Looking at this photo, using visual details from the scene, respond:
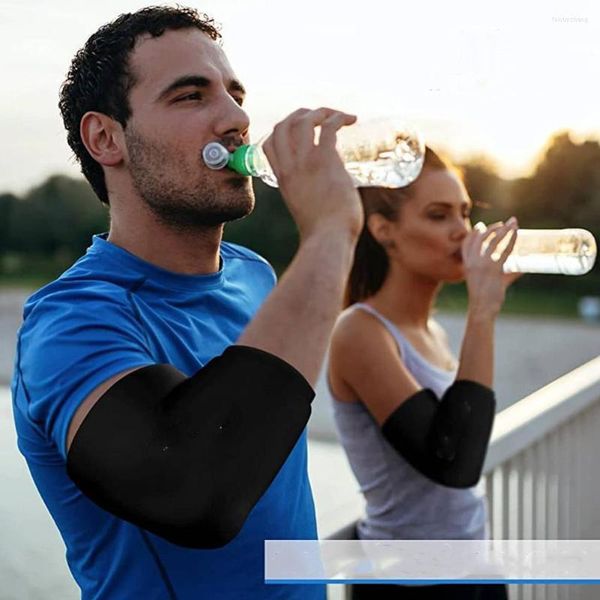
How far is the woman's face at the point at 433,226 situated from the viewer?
1.35m

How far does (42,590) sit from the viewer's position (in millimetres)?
1340

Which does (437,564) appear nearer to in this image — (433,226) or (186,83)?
(433,226)

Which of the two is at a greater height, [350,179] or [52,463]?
[350,179]

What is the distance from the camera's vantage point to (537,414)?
5.77 ft

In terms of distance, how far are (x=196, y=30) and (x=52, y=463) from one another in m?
0.44

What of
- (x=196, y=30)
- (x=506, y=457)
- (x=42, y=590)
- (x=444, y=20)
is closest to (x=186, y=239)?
(x=196, y=30)

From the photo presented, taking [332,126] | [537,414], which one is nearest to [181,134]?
[332,126]

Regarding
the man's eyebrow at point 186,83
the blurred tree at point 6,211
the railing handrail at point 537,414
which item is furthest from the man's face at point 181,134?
the railing handrail at point 537,414

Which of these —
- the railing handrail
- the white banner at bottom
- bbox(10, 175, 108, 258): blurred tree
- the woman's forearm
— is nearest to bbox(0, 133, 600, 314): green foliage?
bbox(10, 175, 108, 258): blurred tree

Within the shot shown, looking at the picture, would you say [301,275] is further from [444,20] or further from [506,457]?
[506,457]

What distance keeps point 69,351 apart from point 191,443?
0.41 ft

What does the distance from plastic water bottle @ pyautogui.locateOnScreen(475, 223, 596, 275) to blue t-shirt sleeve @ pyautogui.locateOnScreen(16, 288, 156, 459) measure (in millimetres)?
643

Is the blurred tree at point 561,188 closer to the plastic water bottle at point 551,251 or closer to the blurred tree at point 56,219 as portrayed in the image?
the plastic water bottle at point 551,251

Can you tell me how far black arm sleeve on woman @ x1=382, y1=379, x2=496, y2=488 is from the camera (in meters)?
1.25
